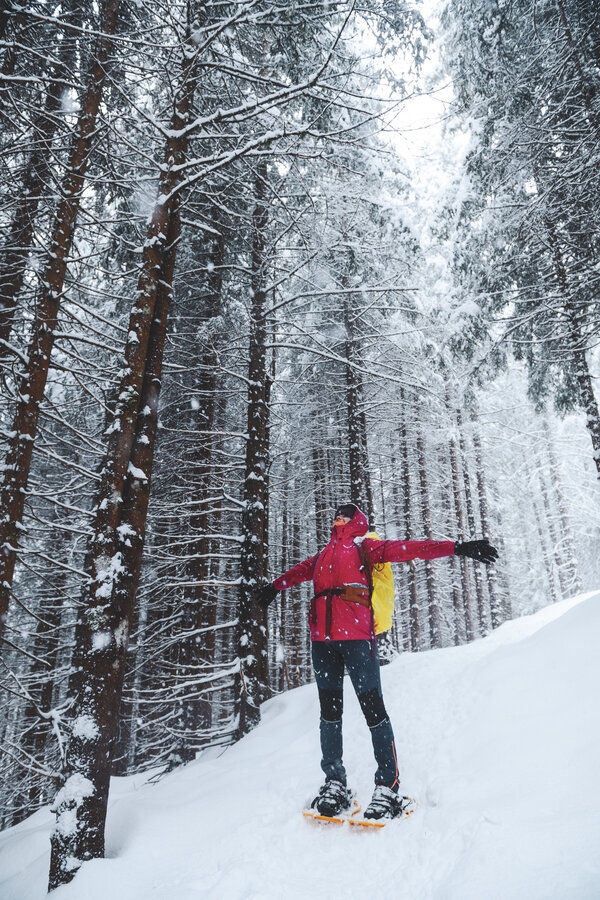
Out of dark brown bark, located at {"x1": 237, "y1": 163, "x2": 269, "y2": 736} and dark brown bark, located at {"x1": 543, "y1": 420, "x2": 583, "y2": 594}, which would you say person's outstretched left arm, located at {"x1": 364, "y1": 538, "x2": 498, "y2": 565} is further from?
dark brown bark, located at {"x1": 543, "y1": 420, "x2": 583, "y2": 594}

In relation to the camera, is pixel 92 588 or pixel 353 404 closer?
pixel 92 588

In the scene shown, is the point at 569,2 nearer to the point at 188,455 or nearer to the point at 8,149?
the point at 8,149

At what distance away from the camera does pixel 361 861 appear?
300 centimetres

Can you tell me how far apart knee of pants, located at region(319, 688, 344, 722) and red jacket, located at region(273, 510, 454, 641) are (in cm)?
46

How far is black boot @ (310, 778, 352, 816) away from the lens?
3.47 metres

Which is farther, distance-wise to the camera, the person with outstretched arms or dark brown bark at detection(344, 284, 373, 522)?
dark brown bark at detection(344, 284, 373, 522)

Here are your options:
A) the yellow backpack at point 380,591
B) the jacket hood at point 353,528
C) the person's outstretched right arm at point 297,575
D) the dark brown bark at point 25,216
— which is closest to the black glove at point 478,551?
the yellow backpack at point 380,591

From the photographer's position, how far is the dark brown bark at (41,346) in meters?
5.52

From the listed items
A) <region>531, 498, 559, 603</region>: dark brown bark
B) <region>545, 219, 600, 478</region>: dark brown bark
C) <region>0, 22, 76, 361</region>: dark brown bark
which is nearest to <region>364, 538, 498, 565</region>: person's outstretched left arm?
<region>0, 22, 76, 361</region>: dark brown bark

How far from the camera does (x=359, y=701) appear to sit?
3678 millimetres

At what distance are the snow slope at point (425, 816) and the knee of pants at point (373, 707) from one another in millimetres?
645

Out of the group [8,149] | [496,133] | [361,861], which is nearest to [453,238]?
[496,133]

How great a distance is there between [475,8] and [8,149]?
990cm

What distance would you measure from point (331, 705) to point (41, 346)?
5.33 meters
